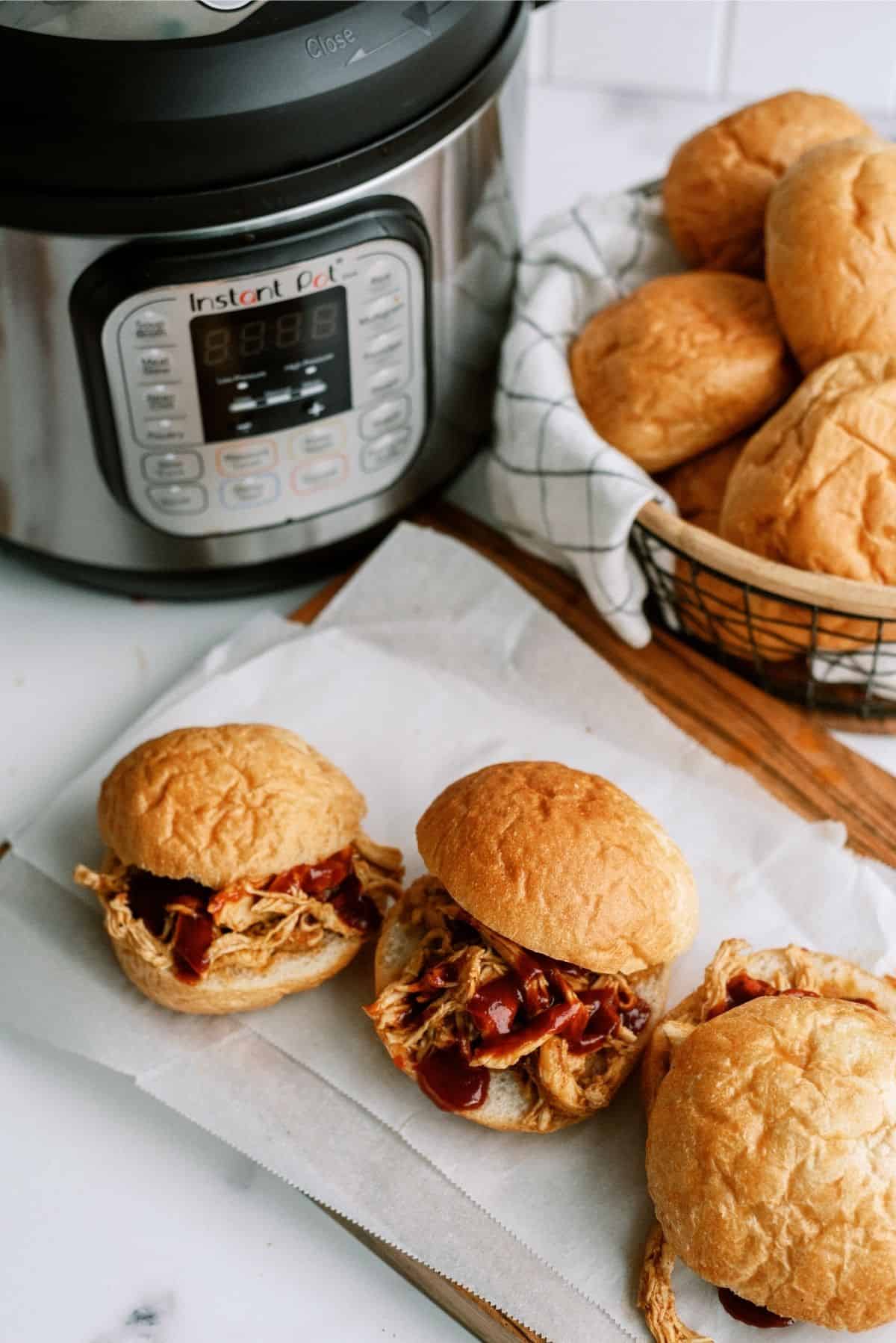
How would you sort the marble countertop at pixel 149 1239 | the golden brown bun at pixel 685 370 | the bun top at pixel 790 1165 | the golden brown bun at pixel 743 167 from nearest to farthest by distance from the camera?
1. the bun top at pixel 790 1165
2. the marble countertop at pixel 149 1239
3. the golden brown bun at pixel 685 370
4. the golden brown bun at pixel 743 167

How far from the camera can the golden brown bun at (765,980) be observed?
1.24 m

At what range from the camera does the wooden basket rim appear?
53.6 inches

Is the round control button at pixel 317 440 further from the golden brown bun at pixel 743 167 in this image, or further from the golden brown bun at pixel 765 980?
the golden brown bun at pixel 765 980

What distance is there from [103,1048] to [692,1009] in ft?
1.77

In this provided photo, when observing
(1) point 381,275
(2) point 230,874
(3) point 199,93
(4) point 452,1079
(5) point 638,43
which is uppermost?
(3) point 199,93

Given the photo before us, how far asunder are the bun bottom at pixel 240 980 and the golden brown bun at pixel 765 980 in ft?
0.99

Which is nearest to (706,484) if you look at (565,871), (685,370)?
(685,370)

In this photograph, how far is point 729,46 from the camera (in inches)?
91.8

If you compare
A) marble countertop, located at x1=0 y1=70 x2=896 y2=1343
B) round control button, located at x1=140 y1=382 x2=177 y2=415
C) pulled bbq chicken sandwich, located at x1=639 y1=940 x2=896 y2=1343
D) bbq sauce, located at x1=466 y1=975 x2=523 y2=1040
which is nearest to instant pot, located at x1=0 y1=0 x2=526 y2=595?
round control button, located at x1=140 y1=382 x2=177 y2=415

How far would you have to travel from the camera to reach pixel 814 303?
151 centimetres

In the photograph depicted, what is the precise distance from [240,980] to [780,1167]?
19.6 inches

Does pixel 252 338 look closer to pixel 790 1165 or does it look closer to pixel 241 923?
pixel 241 923

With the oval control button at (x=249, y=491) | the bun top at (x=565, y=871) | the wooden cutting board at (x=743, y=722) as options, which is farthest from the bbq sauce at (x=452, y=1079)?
the oval control button at (x=249, y=491)

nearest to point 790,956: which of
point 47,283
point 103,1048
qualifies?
point 103,1048
